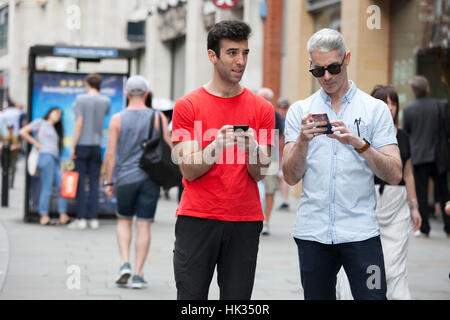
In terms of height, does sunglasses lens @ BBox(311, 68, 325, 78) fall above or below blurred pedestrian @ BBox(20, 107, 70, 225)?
above

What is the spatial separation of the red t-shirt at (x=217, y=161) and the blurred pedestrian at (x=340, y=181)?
0.21m

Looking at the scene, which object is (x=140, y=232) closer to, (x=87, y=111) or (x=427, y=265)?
(x=427, y=265)

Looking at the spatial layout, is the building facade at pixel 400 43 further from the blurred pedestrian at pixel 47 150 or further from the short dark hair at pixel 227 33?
the short dark hair at pixel 227 33

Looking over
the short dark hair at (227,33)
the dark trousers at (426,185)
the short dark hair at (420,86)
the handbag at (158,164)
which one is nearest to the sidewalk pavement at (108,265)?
the dark trousers at (426,185)

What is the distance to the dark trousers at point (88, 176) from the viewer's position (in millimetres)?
11367

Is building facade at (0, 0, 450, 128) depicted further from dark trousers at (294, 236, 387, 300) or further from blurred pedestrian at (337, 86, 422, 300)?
dark trousers at (294, 236, 387, 300)

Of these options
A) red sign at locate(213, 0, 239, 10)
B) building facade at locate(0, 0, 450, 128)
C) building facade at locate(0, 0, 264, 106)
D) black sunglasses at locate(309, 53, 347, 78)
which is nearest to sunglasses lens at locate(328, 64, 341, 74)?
black sunglasses at locate(309, 53, 347, 78)

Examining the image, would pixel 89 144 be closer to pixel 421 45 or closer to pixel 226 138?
pixel 421 45

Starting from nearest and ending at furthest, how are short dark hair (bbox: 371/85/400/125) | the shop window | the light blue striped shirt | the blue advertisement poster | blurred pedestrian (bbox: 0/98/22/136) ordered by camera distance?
1. the light blue striped shirt
2. short dark hair (bbox: 371/85/400/125)
3. the blue advertisement poster
4. the shop window
5. blurred pedestrian (bbox: 0/98/22/136)

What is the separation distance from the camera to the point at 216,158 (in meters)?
3.80

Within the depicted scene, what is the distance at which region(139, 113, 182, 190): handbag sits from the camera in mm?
7312

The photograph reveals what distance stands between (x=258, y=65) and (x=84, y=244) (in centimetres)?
976

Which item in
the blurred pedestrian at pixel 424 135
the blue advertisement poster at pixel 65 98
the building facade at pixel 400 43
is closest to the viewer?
the blurred pedestrian at pixel 424 135

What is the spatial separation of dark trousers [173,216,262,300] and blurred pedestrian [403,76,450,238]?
7.70 meters
